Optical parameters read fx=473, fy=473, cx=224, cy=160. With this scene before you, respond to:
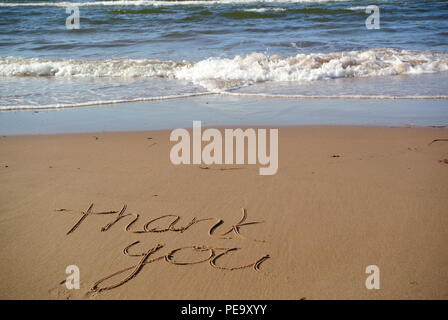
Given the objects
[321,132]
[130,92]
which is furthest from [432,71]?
[130,92]

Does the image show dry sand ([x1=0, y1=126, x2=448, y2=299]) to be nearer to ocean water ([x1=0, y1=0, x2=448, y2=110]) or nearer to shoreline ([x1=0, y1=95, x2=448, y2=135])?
shoreline ([x1=0, y1=95, x2=448, y2=135])

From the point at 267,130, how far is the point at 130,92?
2885 millimetres

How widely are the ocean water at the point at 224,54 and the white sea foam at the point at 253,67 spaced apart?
18mm

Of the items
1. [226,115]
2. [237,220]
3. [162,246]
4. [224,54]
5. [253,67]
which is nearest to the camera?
[162,246]

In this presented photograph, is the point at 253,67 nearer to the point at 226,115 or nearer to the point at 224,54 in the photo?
the point at 224,54

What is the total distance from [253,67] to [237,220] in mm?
5580

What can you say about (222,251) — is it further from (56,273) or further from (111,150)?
(111,150)

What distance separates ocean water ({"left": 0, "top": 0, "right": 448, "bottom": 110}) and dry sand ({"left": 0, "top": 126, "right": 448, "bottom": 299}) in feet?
8.49

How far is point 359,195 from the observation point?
326 centimetres

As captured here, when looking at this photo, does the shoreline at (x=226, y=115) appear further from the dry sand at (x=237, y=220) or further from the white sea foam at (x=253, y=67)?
the white sea foam at (x=253, y=67)

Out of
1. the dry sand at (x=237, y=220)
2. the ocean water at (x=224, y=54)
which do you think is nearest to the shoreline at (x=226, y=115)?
the ocean water at (x=224, y=54)

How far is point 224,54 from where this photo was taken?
9555 millimetres

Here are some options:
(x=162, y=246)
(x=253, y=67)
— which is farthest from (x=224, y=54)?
(x=162, y=246)

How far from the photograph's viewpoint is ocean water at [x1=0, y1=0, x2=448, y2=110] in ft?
23.0
